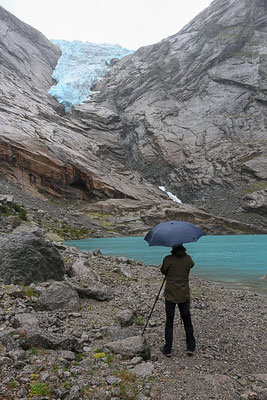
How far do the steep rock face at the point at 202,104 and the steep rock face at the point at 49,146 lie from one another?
1384cm

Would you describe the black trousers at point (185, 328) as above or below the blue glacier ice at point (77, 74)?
below

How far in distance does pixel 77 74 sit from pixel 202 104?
8695 cm

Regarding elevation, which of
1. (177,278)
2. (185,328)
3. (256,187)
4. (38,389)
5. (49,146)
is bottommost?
(185,328)

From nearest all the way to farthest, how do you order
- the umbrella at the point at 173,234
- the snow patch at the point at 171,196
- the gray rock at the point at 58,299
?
the umbrella at the point at 173,234
the gray rock at the point at 58,299
the snow patch at the point at 171,196

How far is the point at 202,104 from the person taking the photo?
415 feet

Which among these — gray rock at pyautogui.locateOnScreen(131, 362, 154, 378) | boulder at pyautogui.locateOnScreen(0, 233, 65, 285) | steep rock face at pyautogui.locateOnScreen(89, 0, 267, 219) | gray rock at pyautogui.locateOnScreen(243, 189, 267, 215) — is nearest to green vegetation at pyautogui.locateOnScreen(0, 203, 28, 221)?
boulder at pyautogui.locateOnScreen(0, 233, 65, 285)

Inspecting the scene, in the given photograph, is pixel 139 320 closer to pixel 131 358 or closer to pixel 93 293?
pixel 93 293

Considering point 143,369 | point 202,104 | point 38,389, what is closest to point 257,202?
point 202,104

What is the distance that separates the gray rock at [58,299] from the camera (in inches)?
316

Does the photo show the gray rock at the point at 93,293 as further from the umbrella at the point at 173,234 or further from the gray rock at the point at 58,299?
the umbrella at the point at 173,234

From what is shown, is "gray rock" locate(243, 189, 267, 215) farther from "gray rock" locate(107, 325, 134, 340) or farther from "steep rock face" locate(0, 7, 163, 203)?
"gray rock" locate(107, 325, 134, 340)

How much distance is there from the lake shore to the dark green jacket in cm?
131

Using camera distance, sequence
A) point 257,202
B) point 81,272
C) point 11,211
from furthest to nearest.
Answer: point 257,202
point 11,211
point 81,272

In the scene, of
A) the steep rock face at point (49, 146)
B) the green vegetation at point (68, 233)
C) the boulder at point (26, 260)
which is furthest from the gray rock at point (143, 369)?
the steep rock face at point (49, 146)
